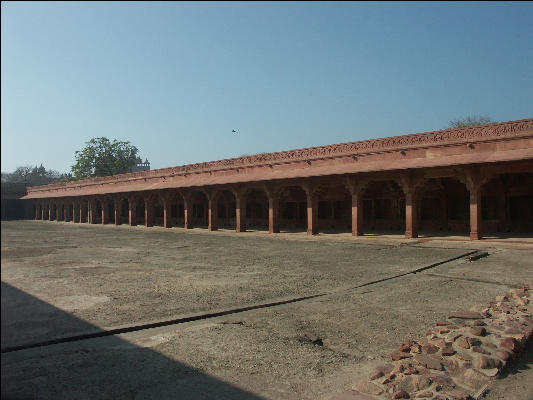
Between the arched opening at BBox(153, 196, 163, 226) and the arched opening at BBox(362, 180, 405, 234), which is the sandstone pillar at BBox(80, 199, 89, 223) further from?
the arched opening at BBox(362, 180, 405, 234)

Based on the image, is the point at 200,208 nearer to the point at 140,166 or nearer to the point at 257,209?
the point at 257,209

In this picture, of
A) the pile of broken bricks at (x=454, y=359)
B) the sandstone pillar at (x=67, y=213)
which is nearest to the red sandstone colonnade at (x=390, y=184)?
the pile of broken bricks at (x=454, y=359)

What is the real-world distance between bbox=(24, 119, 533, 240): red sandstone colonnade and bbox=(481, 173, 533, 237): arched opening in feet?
0.12

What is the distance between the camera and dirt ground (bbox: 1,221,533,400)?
3105 mm

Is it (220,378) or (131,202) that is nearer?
(220,378)

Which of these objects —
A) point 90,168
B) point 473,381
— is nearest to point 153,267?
point 473,381

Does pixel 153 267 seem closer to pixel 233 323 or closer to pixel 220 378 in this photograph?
pixel 233 323

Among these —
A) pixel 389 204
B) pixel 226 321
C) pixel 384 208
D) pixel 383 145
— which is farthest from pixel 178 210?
pixel 226 321

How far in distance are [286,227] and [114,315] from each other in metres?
20.2

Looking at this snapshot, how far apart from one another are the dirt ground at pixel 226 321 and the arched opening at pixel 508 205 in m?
7.58

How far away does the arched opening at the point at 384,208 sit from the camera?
1972cm

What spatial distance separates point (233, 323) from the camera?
4.77m

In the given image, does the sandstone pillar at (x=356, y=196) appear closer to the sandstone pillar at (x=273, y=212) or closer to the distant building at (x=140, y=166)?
the sandstone pillar at (x=273, y=212)

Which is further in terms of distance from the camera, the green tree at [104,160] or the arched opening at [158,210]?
the green tree at [104,160]
